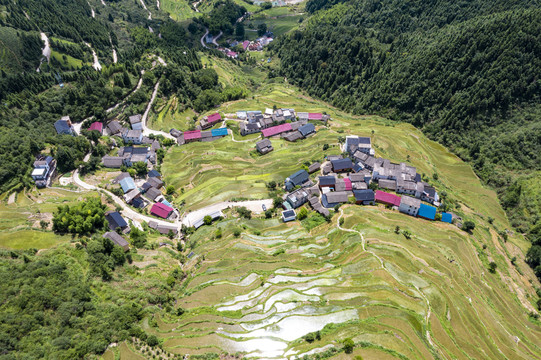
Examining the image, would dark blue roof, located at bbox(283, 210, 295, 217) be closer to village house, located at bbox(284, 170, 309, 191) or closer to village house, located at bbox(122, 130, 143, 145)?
village house, located at bbox(284, 170, 309, 191)

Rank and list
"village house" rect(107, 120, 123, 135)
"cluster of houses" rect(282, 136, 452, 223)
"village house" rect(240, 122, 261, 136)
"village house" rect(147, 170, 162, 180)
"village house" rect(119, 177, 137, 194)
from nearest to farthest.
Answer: "cluster of houses" rect(282, 136, 452, 223) → "village house" rect(119, 177, 137, 194) → "village house" rect(147, 170, 162, 180) → "village house" rect(107, 120, 123, 135) → "village house" rect(240, 122, 261, 136)

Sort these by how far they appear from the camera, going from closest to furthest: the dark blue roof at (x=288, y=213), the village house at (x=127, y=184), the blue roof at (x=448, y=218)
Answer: the blue roof at (x=448, y=218) < the dark blue roof at (x=288, y=213) < the village house at (x=127, y=184)

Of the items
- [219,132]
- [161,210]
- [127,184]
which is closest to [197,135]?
[219,132]

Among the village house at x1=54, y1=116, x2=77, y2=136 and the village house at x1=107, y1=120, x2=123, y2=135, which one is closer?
the village house at x1=54, y1=116, x2=77, y2=136

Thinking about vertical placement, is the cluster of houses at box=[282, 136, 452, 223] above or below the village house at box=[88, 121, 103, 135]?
above

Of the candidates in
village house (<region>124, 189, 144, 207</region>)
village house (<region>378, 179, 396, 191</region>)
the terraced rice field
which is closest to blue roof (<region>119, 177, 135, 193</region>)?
village house (<region>124, 189, 144, 207</region>)

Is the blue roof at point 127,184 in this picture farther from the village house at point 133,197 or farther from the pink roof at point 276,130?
the pink roof at point 276,130

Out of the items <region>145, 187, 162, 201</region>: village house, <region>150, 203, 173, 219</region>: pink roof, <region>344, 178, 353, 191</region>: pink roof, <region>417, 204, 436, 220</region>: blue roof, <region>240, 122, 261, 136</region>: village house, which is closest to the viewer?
<region>417, 204, 436, 220</region>: blue roof

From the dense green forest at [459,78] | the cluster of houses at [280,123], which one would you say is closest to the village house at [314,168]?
the cluster of houses at [280,123]
